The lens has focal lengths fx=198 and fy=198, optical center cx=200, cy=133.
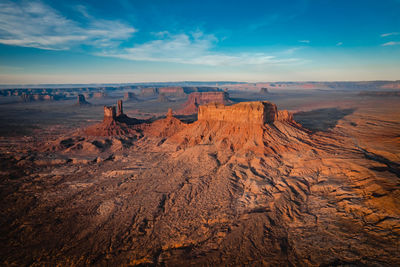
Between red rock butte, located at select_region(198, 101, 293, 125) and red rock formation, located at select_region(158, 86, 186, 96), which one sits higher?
red rock formation, located at select_region(158, 86, 186, 96)

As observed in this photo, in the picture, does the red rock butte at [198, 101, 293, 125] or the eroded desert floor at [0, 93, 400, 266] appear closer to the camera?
the eroded desert floor at [0, 93, 400, 266]

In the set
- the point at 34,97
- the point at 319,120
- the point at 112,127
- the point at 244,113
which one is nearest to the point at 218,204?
the point at 244,113

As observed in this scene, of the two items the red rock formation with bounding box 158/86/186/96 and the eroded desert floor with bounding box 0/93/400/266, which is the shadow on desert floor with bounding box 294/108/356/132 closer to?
the eroded desert floor with bounding box 0/93/400/266

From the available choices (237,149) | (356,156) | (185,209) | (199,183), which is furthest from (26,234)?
(356,156)

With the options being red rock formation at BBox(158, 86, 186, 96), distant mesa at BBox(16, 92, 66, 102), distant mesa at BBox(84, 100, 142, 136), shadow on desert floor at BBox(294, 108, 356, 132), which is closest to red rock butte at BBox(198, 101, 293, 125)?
shadow on desert floor at BBox(294, 108, 356, 132)

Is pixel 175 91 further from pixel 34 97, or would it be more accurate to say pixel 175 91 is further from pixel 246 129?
pixel 246 129

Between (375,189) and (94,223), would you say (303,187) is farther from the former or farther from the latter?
(94,223)

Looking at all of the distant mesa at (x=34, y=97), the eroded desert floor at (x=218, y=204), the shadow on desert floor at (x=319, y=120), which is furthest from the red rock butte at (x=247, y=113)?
the distant mesa at (x=34, y=97)

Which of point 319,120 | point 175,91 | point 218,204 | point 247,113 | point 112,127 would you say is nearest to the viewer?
point 218,204

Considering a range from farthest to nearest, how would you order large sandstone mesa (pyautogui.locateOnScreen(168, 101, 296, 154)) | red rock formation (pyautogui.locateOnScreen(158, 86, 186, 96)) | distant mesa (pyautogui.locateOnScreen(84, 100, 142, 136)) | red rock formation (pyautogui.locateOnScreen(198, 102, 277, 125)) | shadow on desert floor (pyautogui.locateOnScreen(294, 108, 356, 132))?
red rock formation (pyautogui.locateOnScreen(158, 86, 186, 96)) < shadow on desert floor (pyautogui.locateOnScreen(294, 108, 356, 132)) < distant mesa (pyautogui.locateOnScreen(84, 100, 142, 136)) < red rock formation (pyautogui.locateOnScreen(198, 102, 277, 125)) < large sandstone mesa (pyautogui.locateOnScreen(168, 101, 296, 154))

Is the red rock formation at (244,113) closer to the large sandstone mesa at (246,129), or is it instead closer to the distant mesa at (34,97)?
the large sandstone mesa at (246,129)
